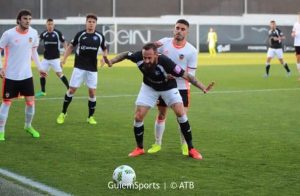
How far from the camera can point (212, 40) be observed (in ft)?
152

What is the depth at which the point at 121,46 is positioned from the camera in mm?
42500

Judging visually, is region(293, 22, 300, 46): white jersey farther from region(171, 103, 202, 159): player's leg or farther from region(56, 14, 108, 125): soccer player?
region(171, 103, 202, 159): player's leg

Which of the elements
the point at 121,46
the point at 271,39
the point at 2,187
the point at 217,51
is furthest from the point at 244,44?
the point at 2,187

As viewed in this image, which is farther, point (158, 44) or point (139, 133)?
point (139, 133)

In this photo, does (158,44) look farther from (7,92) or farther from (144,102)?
(7,92)

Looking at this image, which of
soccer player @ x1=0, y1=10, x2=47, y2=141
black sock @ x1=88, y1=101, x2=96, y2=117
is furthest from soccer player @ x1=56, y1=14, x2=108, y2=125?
soccer player @ x1=0, y1=10, x2=47, y2=141

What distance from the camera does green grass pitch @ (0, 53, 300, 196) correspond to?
8.25m

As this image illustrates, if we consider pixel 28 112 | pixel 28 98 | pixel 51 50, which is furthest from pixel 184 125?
pixel 51 50

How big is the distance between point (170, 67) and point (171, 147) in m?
1.94

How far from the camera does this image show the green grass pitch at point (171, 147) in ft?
27.1

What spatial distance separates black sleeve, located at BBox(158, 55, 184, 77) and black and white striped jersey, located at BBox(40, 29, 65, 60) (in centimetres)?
1080

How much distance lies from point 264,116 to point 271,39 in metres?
13.0

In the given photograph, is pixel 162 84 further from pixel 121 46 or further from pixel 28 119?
pixel 121 46

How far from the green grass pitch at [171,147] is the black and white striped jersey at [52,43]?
1.37 metres
